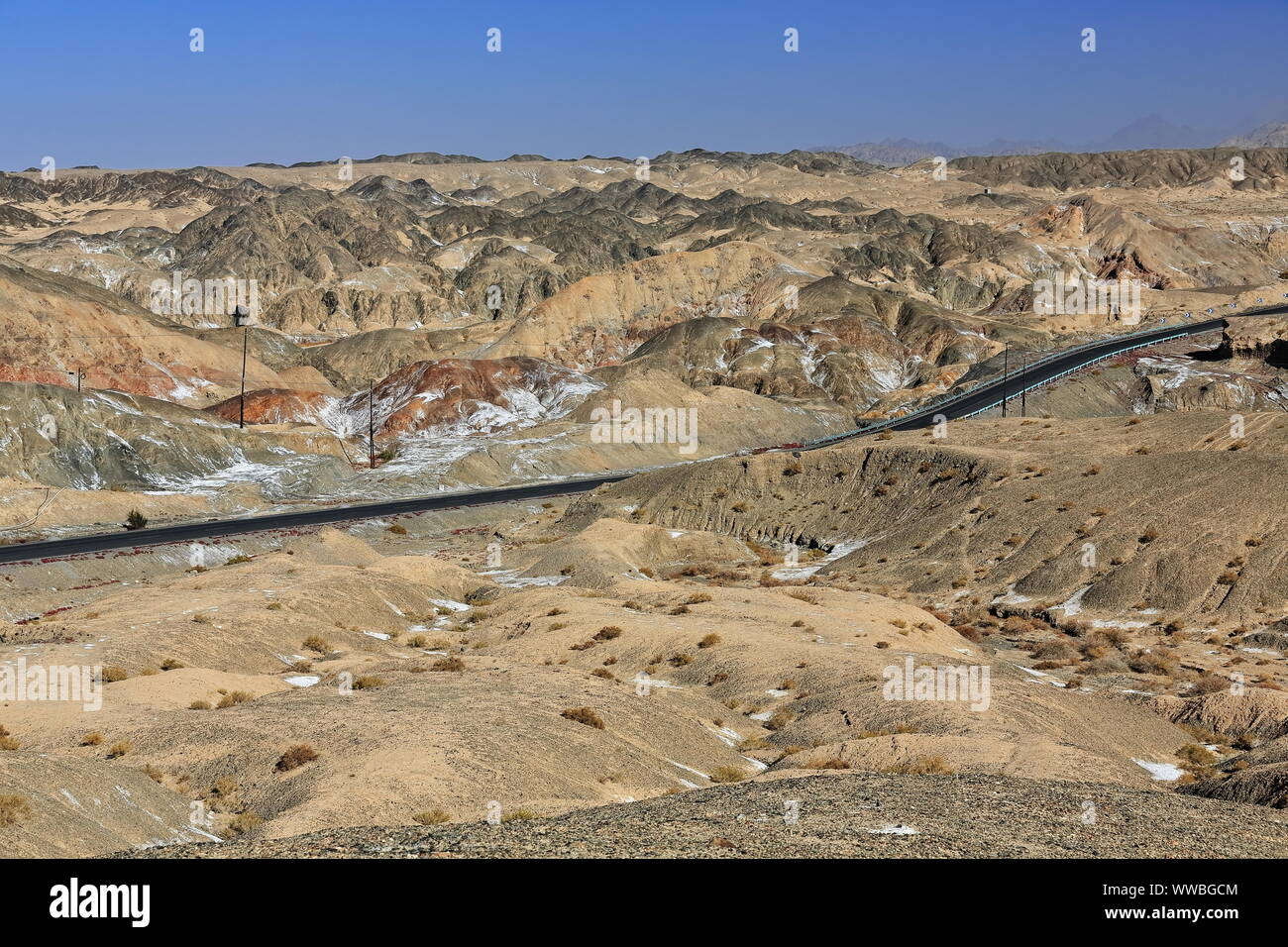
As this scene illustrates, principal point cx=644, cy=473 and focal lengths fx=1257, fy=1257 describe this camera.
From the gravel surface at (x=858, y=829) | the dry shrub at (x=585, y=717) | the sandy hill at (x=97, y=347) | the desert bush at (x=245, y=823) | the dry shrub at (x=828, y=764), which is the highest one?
the sandy hill at (x=97, y=347)

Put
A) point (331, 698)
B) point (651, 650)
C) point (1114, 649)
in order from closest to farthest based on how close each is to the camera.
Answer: point (331, 698) → point (651, 650) → point (1114, 649)

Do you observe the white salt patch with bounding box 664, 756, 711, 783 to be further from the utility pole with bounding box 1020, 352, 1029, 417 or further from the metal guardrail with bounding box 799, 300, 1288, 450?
the utility pole with bounding box 1020, 352, 1029, 417

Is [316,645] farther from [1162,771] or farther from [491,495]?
[491,495]

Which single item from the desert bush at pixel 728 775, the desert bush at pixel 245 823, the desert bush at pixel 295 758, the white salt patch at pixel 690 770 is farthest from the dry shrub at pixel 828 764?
the desert bush at pixel 245 823

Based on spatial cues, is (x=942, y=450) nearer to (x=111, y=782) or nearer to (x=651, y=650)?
(x=651, y=650)

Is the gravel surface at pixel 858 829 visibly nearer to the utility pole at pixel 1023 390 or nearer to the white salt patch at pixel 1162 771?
the white salt patch at pixel 1162 771
